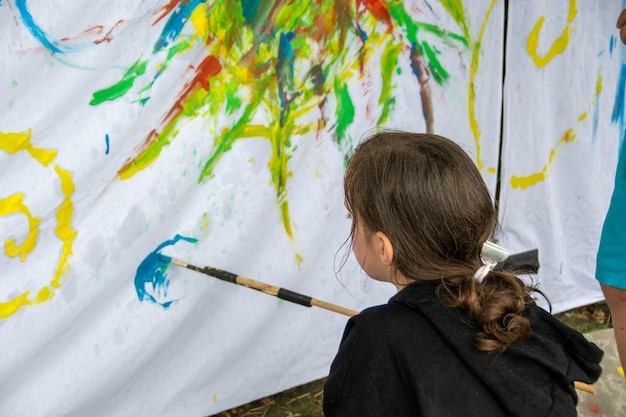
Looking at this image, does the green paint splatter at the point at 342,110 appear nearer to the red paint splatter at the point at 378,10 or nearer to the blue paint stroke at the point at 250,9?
the red paint splatter at the point at 378,10

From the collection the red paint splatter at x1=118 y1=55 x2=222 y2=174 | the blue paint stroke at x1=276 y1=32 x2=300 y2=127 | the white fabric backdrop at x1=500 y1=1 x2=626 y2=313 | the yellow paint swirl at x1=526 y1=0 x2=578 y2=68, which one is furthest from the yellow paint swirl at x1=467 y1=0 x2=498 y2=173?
the red paint splatter at x1=118 y1=55 x2=222 y2=174

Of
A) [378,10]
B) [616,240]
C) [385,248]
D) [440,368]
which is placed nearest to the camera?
[440,368]

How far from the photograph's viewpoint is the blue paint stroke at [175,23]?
5.74 ft

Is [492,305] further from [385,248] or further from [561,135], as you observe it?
[561,135]

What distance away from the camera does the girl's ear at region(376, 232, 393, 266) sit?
4.28 feet

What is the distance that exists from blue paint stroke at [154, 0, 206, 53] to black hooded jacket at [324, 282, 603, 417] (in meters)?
0.91

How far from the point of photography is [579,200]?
2.99m

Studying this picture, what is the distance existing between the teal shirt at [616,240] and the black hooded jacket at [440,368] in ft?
2.55

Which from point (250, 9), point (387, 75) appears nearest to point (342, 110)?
point (387, 75)

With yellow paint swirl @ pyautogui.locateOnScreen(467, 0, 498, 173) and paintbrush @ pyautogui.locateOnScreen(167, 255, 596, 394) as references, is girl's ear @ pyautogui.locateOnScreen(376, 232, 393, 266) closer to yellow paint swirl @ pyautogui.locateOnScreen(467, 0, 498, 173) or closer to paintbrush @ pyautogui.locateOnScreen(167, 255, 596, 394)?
paintbrush @ pyautogui.locateOnScreen(167, 255, 596, 394)

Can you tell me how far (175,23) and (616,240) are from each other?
1.39 m

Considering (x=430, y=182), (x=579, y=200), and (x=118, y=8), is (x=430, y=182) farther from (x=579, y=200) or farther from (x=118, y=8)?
(x=579, y=200)

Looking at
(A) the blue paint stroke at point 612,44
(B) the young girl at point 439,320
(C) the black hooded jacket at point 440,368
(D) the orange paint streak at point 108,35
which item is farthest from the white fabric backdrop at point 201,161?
(C) the black hooded jacket at point 440,368

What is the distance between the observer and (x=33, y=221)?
5.48 ft
